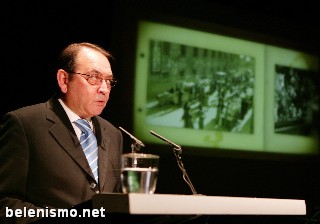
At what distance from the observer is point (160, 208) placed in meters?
1.04

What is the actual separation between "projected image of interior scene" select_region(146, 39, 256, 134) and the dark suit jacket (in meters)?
1.06

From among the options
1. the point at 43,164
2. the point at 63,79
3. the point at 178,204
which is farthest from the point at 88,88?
the point at 178,204

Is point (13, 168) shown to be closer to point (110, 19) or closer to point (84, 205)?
point (84, 205)

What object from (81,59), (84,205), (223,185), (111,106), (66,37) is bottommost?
(223,185)

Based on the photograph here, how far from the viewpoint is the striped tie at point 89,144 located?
189 centimetres

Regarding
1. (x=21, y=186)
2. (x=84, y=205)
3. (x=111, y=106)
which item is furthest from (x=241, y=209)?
(x=111, y=106)

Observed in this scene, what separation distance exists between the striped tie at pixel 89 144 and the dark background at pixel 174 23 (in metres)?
0.73

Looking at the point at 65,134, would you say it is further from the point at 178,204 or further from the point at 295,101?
the point at 295,101

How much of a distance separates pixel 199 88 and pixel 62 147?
153 cm

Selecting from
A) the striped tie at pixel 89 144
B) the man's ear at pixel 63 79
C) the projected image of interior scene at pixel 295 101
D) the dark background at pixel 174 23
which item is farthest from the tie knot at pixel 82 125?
the projected image of interior scene at pixel 295 101

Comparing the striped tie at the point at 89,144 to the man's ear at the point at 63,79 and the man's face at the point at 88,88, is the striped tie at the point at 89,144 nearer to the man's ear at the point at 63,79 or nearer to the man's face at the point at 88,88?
the man's face at the point at 88,88

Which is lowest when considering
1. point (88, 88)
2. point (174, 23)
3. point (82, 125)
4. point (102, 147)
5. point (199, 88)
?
point (102, 147)

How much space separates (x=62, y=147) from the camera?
1.80m

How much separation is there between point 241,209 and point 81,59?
Result: 4.01 ft
